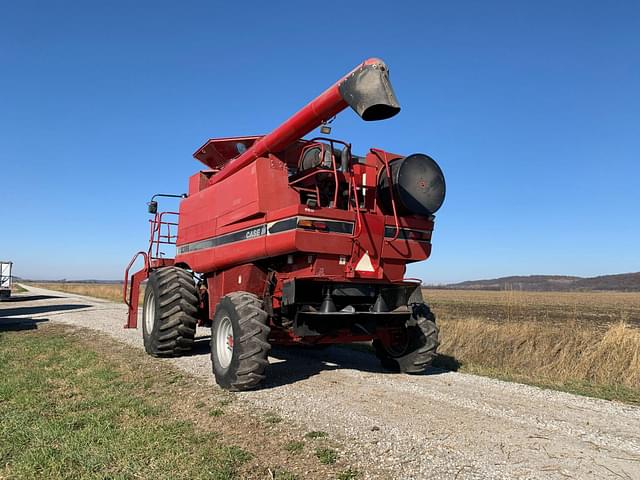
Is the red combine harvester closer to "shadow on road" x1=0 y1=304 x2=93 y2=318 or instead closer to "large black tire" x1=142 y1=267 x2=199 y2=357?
"large black tire" x1=142 y1=267 x2=199 y2=357

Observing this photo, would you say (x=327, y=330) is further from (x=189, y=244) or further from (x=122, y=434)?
(x=189, y=244)

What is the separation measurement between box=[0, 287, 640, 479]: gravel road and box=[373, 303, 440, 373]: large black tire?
27 cm

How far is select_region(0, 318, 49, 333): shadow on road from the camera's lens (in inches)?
531

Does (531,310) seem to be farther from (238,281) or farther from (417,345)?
(238,281)

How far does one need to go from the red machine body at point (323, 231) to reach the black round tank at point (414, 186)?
0.01 metres

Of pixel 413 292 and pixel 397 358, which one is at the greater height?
pixel 413 292

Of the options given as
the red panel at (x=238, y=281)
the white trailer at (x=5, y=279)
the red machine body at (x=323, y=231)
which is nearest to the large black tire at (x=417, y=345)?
the red machine body at (x=323, y=231)

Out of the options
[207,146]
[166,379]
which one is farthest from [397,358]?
[207,146]

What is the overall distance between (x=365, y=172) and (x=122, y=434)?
455 centimetres

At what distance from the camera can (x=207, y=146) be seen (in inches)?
368

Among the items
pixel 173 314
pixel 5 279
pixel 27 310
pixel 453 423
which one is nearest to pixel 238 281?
pixel 173 314

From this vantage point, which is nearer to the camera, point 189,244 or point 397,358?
point 397,358

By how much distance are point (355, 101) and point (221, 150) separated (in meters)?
4.60

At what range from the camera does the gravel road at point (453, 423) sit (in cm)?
378
